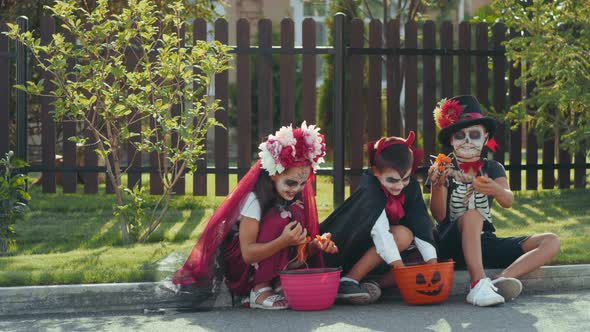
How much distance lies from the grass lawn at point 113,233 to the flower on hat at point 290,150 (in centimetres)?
108

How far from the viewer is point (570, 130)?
10797mm

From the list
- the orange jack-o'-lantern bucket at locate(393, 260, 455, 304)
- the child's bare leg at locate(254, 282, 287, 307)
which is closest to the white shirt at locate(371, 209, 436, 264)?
the orange jack-o'-lantern bucket at locate(393, 260, 455, 304)

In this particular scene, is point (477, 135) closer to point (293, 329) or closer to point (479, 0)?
point (293, 329)

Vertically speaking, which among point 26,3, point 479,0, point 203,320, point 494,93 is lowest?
point 203,320

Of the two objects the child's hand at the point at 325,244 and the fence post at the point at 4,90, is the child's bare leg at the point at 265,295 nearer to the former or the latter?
the child's hand at the point at 325,244

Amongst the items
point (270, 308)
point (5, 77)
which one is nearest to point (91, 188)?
point (5, 77)

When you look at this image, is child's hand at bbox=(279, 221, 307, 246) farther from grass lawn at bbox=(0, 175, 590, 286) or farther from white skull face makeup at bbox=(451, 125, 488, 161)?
white skull face makeup at bbox=(451, 125, 488, 161)

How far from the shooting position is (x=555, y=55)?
9.90m

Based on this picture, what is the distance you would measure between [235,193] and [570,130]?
5.93 meters

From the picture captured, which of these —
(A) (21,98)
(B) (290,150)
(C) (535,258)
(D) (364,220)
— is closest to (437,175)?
(D) (364,220)

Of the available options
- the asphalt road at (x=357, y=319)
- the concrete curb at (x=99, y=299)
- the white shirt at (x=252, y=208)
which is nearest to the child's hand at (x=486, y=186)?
the asphalt road at (x=357, y=319)

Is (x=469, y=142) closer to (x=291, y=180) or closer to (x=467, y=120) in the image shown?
(x=467, y=120)

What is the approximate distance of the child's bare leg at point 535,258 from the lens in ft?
20.1

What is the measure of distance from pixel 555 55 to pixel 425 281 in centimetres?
488
